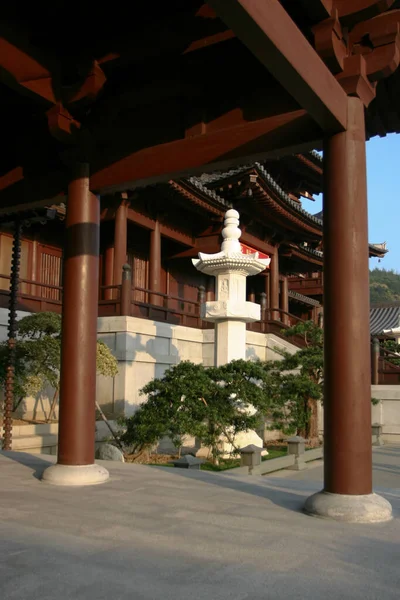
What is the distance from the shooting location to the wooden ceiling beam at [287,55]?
3018mm

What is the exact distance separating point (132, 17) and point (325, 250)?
2251 millimetres

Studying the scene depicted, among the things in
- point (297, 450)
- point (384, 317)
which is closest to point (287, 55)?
point (297, 450)

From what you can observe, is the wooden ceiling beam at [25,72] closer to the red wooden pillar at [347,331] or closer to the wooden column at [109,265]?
the red wooden pillar at [347,331]

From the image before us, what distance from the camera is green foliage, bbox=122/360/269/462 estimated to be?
954 centimetres

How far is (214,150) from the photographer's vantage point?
4922 mm

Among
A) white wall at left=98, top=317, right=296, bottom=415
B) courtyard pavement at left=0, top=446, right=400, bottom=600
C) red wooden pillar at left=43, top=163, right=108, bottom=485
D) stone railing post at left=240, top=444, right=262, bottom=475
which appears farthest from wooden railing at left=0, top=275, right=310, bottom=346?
courtyard pavement at left=0, top=446, right=400, bottom=600

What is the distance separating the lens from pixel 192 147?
503cm

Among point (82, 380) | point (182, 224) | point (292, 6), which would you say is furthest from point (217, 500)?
point (182, 224)

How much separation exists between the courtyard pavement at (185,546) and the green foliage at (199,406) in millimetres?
4374

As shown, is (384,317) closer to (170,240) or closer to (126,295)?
(170,240)

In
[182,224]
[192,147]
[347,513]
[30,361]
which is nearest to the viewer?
[347,513]

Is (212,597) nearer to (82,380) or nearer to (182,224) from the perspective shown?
(82,380)

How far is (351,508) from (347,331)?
3.69ft

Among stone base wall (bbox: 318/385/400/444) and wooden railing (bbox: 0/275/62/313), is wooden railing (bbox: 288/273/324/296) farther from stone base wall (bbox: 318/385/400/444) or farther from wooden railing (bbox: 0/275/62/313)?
wooden railing (bbox: 0/275/62/313)
